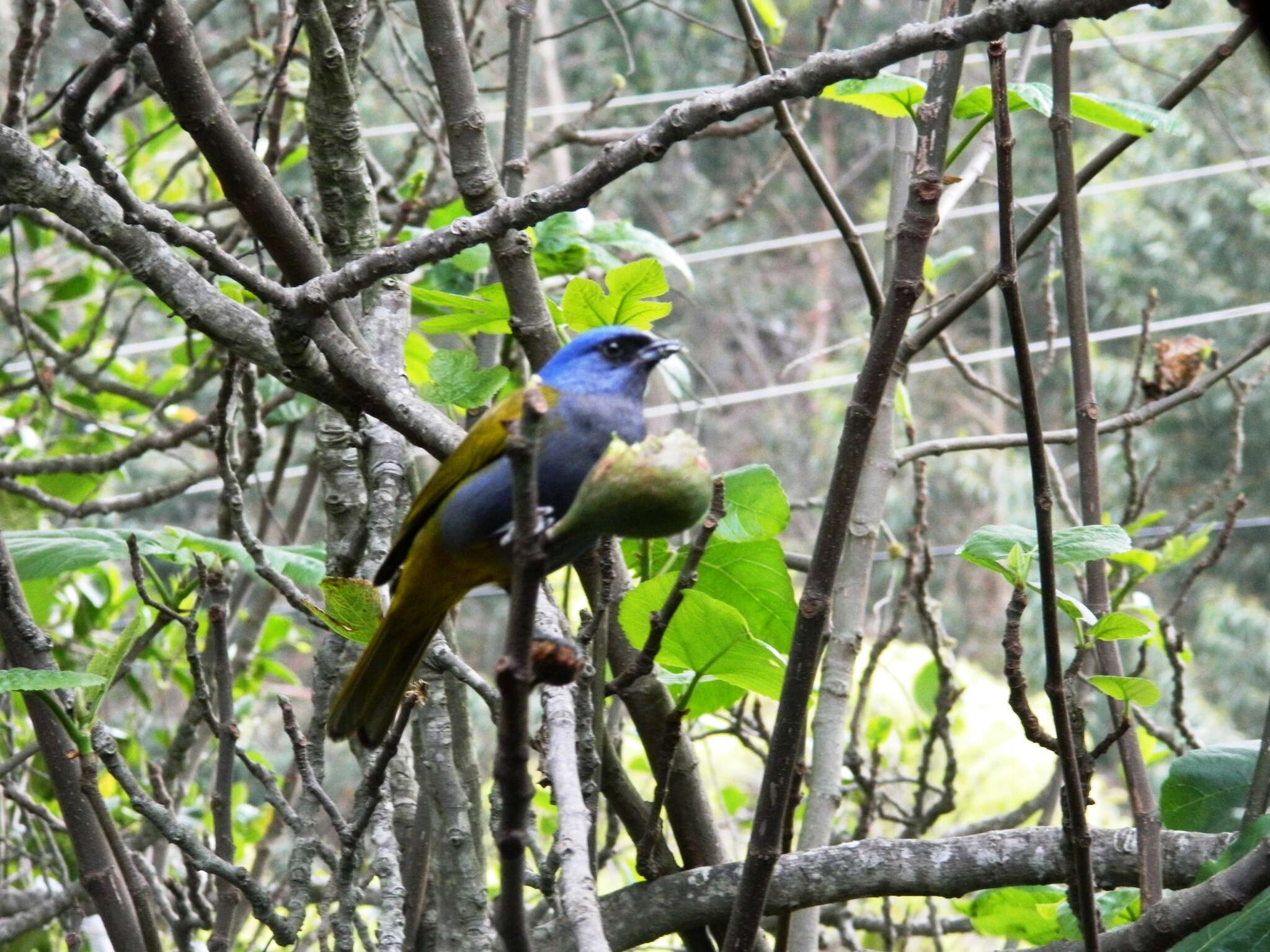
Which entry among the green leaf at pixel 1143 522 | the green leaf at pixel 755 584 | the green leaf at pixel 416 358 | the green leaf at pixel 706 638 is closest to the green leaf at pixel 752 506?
the green leaf at pixel 755 584

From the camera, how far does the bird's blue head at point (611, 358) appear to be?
7.71ft

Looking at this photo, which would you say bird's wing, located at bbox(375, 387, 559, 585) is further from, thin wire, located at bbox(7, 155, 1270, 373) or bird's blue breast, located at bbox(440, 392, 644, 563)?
thin wire, located at bbox(7, 155, 1270, 373)

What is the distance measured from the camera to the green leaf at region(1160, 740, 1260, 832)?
91.6 inches

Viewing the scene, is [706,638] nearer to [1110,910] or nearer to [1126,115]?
[1110,910]

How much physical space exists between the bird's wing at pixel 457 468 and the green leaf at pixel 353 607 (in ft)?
0.39

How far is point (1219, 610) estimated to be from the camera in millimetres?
19859

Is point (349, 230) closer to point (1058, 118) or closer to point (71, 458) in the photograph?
point (1058, 118)

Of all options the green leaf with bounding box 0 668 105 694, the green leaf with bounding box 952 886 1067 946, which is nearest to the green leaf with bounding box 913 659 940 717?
the green leaf with bounding box 952 886 1067 946

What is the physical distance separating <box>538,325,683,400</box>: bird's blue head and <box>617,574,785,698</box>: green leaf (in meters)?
0.38

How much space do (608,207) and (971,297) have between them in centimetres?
2149

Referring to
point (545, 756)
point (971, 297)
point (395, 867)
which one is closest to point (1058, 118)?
point (971, 297)

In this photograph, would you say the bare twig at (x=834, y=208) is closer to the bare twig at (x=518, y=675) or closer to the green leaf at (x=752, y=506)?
the green leaf at (x=752, y=506)

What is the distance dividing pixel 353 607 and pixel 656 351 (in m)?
0.72

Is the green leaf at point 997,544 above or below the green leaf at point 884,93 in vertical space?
below
